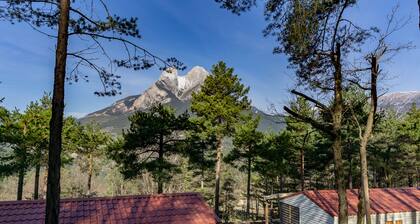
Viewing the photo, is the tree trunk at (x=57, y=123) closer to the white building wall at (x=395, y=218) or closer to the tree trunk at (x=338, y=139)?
the tree trunk at (x=338, y=139)

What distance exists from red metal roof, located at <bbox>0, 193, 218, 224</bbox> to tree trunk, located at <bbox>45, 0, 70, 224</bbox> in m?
6.78

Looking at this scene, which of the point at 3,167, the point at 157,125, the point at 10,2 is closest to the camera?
the point at 10,2

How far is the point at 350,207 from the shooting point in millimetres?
20625

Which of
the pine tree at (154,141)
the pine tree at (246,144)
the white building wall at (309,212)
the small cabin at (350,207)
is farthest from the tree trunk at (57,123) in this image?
the pine tree at (246,144)

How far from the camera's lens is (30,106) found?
26.7m

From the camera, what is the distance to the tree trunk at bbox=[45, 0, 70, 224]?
629 cm

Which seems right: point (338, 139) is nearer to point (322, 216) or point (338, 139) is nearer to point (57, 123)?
point (57, 123)

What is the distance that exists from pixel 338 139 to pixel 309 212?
40.4ft

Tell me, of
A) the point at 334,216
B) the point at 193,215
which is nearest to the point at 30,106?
the point at 193,215

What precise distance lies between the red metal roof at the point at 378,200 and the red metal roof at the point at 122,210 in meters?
9.54

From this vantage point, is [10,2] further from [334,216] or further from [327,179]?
[327,179]

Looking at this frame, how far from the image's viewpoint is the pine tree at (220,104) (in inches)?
987

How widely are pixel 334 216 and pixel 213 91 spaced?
40.0 feet

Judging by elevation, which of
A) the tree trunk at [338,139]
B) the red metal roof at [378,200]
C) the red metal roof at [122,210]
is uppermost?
the tree trunk at [338,139]
